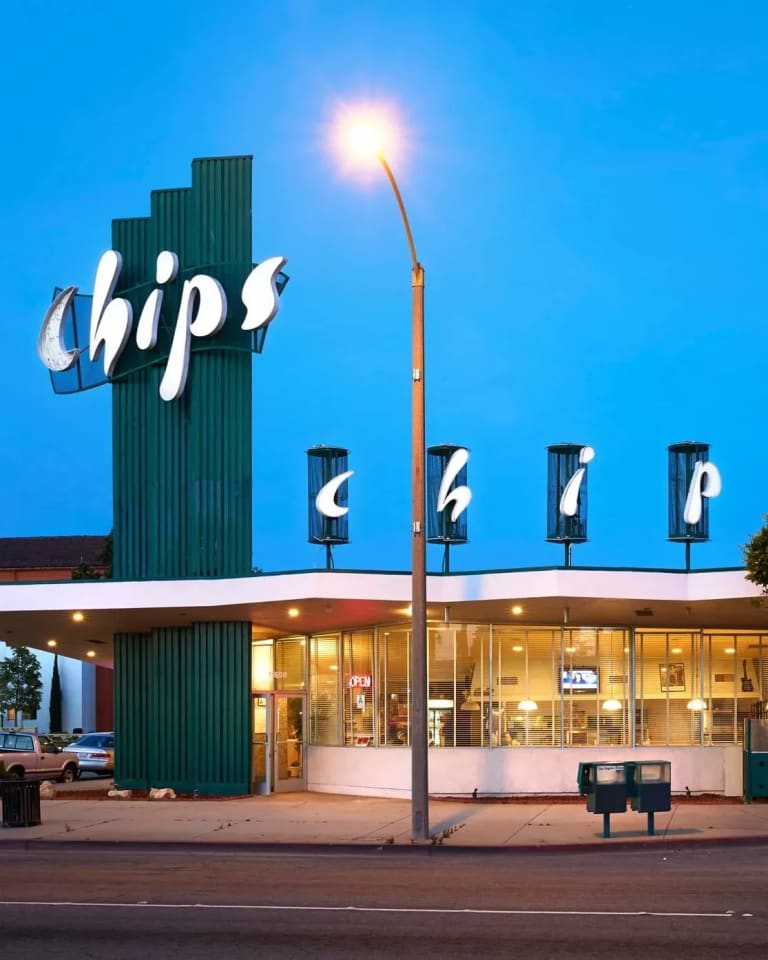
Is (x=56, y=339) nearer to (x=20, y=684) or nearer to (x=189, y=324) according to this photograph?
(x=189, y=324)

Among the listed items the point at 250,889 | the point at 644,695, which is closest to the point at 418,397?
the point at 250,889

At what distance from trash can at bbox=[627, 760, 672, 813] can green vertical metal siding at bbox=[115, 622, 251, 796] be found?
10947mm

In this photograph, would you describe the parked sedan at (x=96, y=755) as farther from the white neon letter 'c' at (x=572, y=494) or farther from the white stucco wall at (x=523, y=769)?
the white neon letter 'c' at (x=572, y=494)

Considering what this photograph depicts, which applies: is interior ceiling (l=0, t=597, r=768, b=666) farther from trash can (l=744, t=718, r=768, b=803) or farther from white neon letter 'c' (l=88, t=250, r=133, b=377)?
white neon letter 'c' (l=88, t=250, r=133, b=377)

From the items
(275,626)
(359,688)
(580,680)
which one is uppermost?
(275,626)

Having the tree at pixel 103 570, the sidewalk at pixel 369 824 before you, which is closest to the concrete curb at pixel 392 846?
the sidewalk at pixel 369 824

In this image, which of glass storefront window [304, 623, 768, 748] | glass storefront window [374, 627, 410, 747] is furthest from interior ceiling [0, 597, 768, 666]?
glass storefront window [374, 627, 410, 747]

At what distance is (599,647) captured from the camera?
31688 mm

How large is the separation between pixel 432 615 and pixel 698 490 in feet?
22.7

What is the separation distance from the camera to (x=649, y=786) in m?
22.4

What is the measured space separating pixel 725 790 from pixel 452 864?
525 inches

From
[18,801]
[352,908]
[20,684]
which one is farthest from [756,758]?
[20,684]

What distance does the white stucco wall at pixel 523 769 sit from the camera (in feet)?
100

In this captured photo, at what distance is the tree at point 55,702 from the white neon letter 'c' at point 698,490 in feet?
177
